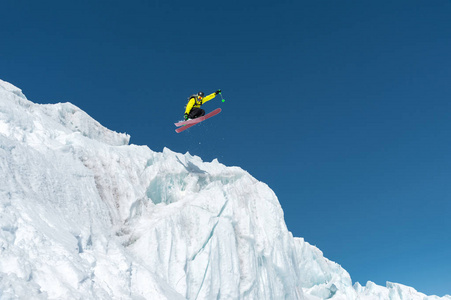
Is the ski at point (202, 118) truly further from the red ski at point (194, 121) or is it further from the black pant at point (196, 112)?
the black pant at point (196, 112)

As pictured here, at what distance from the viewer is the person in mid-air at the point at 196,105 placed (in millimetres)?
25125

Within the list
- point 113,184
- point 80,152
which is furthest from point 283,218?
point 80,152

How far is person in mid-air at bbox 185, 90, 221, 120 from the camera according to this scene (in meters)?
25.1

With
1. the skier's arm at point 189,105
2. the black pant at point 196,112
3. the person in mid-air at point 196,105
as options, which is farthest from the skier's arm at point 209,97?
the skier's arm at point 189,105

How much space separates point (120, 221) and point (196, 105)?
922cm

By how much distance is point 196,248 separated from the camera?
2145 centimetres

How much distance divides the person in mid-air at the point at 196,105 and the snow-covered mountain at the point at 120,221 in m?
4.35

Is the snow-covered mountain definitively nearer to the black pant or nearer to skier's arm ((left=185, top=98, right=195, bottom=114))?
the black pant

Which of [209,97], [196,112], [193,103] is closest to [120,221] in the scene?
[196,112]

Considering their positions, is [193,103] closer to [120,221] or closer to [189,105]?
[189,105]

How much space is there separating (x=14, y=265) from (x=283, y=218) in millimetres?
20637

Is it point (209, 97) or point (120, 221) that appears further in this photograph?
point (209, 97)

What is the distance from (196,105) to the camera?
25.3 m

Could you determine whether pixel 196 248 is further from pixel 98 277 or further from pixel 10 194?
pixel 10 194
